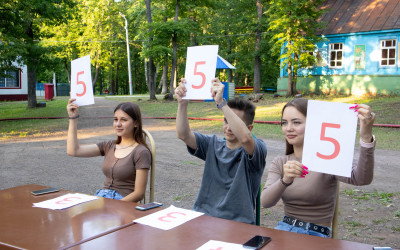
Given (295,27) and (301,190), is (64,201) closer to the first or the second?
(301,190)

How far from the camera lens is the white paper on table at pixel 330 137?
2.06m

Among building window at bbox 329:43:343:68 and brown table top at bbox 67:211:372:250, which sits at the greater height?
building window at bbox 329:43:343:68

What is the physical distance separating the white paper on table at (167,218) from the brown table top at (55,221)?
73 mm

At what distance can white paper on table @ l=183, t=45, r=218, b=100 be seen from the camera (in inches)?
107

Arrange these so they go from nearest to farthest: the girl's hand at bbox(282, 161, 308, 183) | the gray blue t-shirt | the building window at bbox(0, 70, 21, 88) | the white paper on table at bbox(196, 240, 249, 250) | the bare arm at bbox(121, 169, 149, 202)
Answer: the white paper on table at bbox(196, 240, 249, 250) < the girl's hand at bbox(282, 161, 308, 183) < the gray blue t-shirt < the bare arm at bbox(121, 169, 149, 202) < the building window at bbox(0, 70, 21, 88)

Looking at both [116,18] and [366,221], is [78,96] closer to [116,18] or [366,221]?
[366,221]

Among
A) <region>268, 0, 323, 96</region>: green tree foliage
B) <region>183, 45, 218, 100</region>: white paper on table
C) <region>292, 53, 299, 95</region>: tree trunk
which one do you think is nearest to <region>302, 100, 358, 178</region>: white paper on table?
<region>183, 45, 218, 100</region>: white paper on table

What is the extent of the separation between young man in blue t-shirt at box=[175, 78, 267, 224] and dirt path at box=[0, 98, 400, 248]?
Answer: 1.71m

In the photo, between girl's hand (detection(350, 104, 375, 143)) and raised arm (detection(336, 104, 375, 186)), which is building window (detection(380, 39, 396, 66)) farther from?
girl's hand (detection(350, 104, 375, 143))

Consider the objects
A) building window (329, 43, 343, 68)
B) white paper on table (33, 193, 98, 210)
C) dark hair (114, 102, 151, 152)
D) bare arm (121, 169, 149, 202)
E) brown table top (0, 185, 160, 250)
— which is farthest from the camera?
building window (329, 43, 343, 68)

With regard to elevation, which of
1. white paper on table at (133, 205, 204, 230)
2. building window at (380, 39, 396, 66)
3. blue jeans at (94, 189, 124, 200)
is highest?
building window at (380, 39, 396, 66)

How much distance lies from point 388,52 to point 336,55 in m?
3.29

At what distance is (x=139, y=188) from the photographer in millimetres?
3223

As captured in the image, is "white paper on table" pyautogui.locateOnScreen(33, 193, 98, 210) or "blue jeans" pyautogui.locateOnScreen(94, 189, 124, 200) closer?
"white paper on table" pyautogui.locateOnScreen(33, 193, 98, 210)
